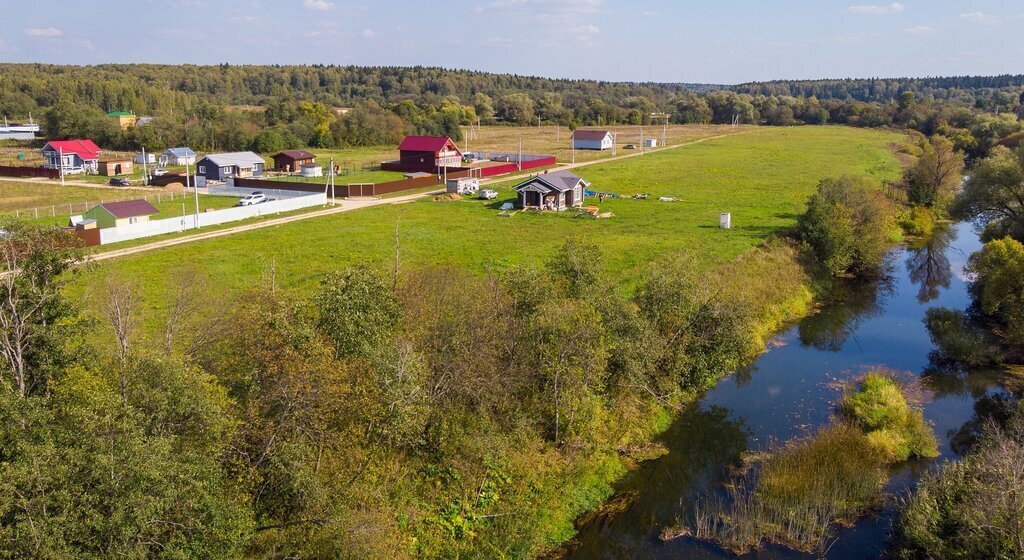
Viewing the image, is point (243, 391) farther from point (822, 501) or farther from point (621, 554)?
point (822, 501)

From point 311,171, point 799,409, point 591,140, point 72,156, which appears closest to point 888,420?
point 799,409

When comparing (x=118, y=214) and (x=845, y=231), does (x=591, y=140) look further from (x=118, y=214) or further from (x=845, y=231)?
(x=118, y=214)

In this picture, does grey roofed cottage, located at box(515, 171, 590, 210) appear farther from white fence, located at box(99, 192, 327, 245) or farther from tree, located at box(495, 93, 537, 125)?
tree, located at box(495, 93, 537, 125)

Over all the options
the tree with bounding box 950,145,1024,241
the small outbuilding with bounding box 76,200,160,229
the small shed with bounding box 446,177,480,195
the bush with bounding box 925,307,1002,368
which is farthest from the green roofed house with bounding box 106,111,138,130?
the bush with bounding box 925,307,1002,368

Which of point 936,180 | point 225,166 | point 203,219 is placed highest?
point 225,166

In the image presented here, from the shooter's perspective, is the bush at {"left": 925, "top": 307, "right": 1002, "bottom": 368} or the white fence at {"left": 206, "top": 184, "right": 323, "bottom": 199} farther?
the white fence at {"left": 206, "top": 184, "right": 323, "bottom": 199}

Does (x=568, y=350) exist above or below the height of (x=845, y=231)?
below

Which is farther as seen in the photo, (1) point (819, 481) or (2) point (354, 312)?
(1) point (819, 481)
